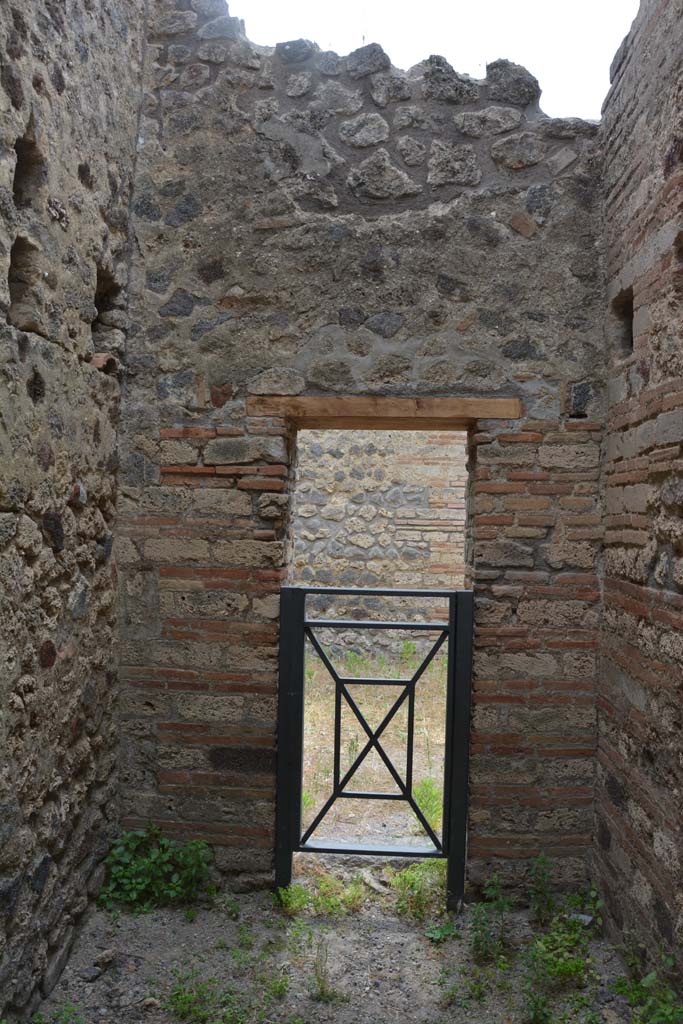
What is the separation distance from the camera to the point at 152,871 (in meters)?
3.20

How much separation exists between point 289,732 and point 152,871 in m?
0.88

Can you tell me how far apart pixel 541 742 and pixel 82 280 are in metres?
2.83

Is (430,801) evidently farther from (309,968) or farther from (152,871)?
(152,871)

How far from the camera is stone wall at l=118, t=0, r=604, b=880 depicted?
10.6ft

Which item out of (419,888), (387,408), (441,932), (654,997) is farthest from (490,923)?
(387,408)

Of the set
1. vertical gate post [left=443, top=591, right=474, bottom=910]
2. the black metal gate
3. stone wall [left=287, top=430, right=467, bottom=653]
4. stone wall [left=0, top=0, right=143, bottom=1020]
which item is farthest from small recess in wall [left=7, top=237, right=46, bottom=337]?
stone wall [left=287, top=430, right=467, bottom=653]

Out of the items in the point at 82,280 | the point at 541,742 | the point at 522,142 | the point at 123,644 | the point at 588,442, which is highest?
the point at 522,142

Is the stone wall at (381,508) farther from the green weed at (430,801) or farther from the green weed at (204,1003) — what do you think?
the green weed at (204,1003)

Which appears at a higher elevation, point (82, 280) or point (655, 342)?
point (82, 280)

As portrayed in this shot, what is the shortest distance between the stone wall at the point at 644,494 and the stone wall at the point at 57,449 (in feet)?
7.24

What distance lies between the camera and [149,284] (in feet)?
11.0

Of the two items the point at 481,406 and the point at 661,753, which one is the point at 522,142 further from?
the point at 661,753

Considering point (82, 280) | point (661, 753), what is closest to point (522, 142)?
point (82, 280)

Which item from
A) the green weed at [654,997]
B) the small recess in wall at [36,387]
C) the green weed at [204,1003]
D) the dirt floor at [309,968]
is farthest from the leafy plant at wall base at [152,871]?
the small recess in wall at [36,387]
